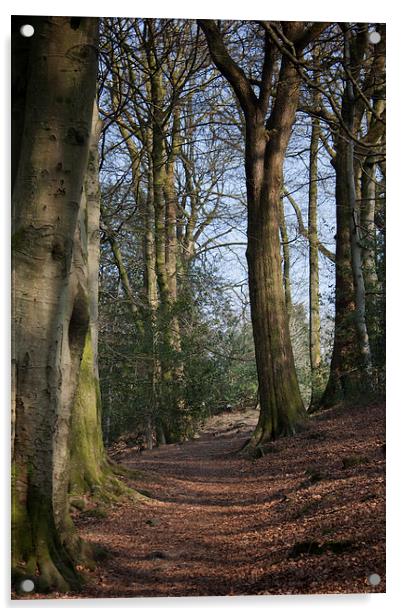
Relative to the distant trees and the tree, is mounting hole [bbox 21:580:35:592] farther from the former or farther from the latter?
the tree

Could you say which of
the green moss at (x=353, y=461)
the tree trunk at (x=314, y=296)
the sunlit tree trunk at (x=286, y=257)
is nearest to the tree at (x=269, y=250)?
the tree trunk at (x=314, y=296)

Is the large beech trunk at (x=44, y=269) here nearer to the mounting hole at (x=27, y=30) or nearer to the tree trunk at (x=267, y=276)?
the mounting hole at (x=27, y=30)

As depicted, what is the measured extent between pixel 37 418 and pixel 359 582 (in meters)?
1.94

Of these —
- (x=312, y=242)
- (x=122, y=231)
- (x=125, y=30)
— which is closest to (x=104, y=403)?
(x=122, y=231)

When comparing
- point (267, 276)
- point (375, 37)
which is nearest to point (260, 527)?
point (375, 37)

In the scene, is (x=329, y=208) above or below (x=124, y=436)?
above

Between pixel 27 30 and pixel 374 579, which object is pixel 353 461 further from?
pixel 27 30

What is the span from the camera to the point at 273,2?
4.75 metres

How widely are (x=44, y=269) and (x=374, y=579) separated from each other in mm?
2421

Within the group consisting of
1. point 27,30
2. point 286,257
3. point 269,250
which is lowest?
point 269,250

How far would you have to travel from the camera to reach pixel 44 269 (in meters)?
3.66
